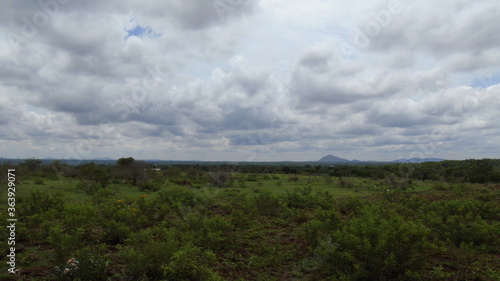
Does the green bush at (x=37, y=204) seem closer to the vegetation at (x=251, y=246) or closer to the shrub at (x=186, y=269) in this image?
the vegetation at (x=251, y=246)

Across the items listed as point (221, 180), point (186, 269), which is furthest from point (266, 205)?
point (221, 180)

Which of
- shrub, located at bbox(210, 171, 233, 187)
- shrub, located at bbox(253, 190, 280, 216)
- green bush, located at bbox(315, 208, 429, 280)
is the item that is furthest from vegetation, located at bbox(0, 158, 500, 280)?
shrub, located at bbox(210, 171, 233, 187)

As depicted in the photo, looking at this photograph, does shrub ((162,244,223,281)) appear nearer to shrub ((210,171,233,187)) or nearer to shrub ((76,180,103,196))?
shrub ((76,180,103,196))

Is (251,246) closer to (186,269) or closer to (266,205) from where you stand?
(186,269)

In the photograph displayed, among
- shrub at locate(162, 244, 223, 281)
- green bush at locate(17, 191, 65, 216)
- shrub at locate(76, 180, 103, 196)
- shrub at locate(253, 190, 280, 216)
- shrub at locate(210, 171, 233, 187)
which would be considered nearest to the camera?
shrub at locate(162, 244, 223, 281)

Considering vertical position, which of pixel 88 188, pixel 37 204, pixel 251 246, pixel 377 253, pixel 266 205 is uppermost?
pixel 37 204

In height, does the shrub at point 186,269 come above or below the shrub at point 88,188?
below

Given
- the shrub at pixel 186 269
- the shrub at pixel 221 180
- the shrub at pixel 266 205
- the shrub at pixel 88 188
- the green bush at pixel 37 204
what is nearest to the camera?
the shrub at pixel 186 269

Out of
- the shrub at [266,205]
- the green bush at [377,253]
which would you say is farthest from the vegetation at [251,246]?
the shrub at [266,205]

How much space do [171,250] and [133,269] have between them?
697 millimetres

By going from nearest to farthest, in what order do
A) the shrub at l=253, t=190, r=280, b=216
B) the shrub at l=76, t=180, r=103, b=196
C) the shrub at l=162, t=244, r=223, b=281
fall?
the shrub at l=162, t=244, r=223, b=281 → the shrub at l=253, t=190, r=280, b=216 → the shrub at l=76, t=180, r=103, b=196

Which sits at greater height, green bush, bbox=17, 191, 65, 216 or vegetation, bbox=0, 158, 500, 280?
green bush, bbox=17, 191, 65, 216

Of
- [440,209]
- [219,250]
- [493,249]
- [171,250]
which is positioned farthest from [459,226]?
[171,250]

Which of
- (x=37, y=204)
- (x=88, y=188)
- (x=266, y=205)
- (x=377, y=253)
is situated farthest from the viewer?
(x=88, y=188)
